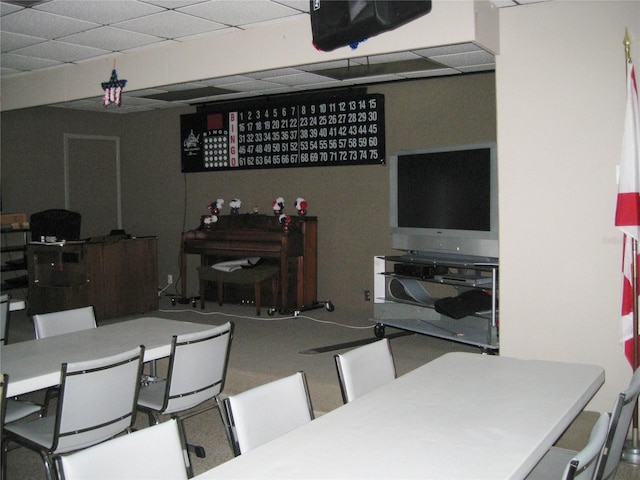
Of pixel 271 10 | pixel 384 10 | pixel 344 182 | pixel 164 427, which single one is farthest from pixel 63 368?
pixel 344 182

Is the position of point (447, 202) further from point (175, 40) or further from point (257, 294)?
point (175, 40)

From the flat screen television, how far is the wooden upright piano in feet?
5.24

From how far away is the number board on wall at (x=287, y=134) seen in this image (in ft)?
24.6

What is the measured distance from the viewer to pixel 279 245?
753cm

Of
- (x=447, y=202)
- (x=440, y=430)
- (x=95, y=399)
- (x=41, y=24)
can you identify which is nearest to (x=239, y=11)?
(x=41, y=24)

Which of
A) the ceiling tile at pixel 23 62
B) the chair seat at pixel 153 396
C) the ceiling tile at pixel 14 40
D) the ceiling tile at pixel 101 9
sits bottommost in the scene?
the chair seat at pixel 153 396

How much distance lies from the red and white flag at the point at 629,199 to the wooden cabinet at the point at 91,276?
5.32m

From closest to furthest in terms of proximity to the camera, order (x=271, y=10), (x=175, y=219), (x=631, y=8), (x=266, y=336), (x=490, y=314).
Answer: (x=631, y=8)
(x=271, y=10)
(x=490, y=314)
(x=266, y=336)
(x=175, y=219)

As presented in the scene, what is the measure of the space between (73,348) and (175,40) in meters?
3.40

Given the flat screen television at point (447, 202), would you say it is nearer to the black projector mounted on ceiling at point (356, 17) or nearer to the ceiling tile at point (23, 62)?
the black projector mounted on ceiling at point (356, 17)

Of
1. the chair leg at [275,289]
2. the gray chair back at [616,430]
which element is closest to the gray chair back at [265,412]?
the gray chair back at [616,430]

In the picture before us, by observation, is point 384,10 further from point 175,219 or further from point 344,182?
point 175,219

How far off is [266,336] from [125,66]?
10.1 feet

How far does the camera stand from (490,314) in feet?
18.1
